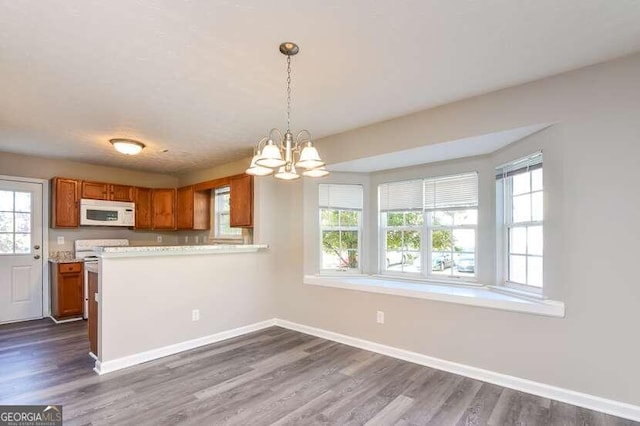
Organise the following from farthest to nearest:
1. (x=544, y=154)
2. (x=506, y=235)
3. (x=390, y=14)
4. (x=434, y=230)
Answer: (x=434, y=230) < (x=506, y=235) < (x=544, y=154) < (x=390, y=14)

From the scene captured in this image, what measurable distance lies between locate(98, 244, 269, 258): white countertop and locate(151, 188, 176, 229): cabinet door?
252 cm

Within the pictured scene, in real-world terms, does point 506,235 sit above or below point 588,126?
below

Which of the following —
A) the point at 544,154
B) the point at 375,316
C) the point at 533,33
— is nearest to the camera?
the point at 533,33

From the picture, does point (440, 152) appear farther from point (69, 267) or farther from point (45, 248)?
point (45, 248)

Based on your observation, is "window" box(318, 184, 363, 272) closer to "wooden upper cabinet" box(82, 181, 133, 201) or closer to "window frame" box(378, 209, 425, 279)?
"window frame" box(378, 209, 425, 279)

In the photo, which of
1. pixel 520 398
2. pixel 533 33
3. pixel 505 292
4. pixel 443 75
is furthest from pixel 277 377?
pixel 533 33

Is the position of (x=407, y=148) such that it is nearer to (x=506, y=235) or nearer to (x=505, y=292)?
(x=506, y=235)

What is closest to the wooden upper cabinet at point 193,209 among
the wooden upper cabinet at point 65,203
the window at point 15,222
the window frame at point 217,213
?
the window frame at point 217,213

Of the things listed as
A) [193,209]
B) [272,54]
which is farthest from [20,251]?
[272,54]

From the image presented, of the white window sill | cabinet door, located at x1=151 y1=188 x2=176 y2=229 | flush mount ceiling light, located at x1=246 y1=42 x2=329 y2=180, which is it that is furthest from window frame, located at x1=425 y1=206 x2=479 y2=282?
cabinet door, located at x1=151 y1=188 x2=176 y2=229

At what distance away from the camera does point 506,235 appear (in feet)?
11.3

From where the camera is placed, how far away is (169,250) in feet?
11.9

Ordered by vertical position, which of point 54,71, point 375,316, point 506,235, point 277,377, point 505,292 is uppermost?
point 54,71

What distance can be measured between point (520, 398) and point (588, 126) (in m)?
2.16
